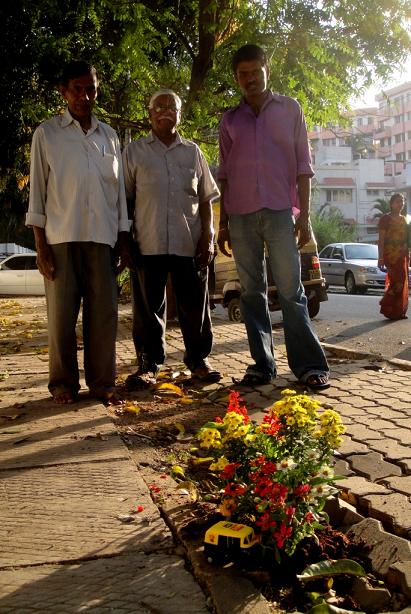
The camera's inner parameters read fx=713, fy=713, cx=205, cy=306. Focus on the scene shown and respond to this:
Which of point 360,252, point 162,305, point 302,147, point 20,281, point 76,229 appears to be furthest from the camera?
point 20,281

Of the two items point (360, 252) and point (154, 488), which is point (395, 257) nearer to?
point (154, 488)

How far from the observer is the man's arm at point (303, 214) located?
4844mm

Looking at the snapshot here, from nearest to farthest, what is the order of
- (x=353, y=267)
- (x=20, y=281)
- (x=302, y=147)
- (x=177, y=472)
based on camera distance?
(x=177, y=472)
(x=302, y=147)
(x=353, y=267)
(x=20, y=281)

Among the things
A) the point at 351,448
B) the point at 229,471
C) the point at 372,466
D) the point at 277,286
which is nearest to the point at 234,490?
the point at 229,471

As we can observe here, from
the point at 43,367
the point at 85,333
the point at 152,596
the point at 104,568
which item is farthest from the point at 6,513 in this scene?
the point at 43,367

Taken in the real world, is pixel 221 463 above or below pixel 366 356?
above

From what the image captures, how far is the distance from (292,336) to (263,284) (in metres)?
0.45

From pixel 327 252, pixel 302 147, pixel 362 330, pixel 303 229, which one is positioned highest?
pixel 302 147

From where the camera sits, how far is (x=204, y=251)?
511cm

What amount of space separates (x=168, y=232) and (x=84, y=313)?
0.85 metres

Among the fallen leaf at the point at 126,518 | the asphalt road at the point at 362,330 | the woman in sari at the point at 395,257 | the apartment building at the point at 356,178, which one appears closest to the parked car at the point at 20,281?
the asphalt road at the point at 362,330

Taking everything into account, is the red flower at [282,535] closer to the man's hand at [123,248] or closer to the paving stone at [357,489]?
the paving stone at [357,489]

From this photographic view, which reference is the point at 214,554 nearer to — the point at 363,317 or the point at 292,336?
the point at 292,336

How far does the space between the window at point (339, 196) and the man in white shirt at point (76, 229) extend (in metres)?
67.5
